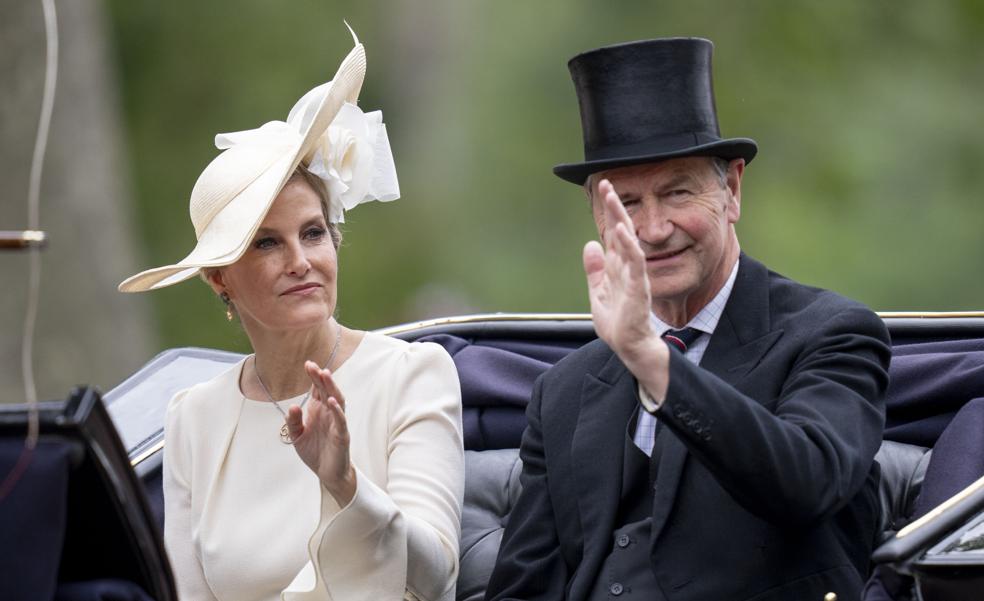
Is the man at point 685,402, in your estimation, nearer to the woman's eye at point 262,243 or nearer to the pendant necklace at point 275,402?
the pendant necklace at point 275,402

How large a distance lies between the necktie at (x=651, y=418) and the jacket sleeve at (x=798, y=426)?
289 mm

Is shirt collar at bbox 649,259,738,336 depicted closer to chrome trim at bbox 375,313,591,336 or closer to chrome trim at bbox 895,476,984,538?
chrome trim at bbox 895,476,984,538

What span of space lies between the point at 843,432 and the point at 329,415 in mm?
1017

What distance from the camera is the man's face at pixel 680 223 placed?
12.1 ft

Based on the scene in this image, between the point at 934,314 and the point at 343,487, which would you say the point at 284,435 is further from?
the point at 934,314

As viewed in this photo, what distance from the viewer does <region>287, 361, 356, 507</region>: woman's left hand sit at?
339cm

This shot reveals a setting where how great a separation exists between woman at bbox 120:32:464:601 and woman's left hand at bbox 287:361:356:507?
9.1 inches

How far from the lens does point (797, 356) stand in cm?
357

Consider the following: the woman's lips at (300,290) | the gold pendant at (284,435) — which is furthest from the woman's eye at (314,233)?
the gold pendant at (284,435)


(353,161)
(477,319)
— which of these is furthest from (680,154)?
(477,319)

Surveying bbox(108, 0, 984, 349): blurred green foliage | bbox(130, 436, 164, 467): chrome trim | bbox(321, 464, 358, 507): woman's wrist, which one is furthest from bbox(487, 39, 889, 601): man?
bbox(108, 0, 984, 349): blurred green foliage

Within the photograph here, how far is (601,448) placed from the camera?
3779 mm

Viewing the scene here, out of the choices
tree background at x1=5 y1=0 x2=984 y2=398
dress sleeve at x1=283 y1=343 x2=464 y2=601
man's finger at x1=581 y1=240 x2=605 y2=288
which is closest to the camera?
man's finger at x1=581 y1=240 x2=605 y2=288

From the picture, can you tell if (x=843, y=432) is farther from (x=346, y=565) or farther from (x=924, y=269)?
(x=924, y=269)
